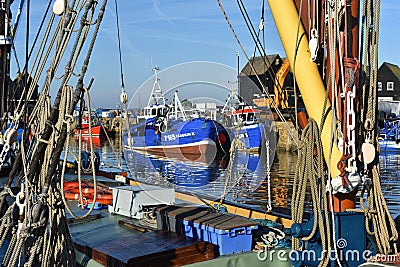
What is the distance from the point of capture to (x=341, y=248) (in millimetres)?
4441

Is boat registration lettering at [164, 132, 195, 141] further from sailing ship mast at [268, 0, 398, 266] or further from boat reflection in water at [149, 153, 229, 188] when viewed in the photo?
sailing ship mast at [268, 0, 398, 266]

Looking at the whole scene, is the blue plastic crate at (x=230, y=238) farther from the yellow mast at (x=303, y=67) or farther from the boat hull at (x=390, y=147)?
the boat hull at (x=390, y=147)

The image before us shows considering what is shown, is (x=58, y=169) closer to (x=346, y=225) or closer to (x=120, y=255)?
(x=120, y=255)

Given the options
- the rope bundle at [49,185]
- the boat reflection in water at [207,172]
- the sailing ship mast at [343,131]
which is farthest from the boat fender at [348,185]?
the boat reflection in water at [207,172]

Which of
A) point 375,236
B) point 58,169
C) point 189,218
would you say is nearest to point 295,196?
point 375,236

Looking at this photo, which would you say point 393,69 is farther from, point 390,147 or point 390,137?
point 390,147

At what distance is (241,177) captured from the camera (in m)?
23.9

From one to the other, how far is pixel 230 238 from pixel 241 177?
1873 cm

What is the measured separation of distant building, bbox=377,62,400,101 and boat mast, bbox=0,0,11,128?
52.8m

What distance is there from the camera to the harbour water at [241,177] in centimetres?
1714

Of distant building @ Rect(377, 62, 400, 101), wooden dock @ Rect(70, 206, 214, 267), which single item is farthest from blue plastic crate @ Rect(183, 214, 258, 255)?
distant building @ Rect(377, 62, 400, 101)

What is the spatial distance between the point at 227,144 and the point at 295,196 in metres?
32.2

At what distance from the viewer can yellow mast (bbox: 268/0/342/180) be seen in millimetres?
4727

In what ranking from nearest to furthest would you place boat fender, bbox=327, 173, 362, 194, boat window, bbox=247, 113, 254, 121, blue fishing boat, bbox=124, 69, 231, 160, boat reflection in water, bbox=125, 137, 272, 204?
1. boat fender, bbox=327, 173, 362, 194
2. boat reflection in water, bbox=125, 137, 272, 204
3. blue fishing boat, bbox=124, 69, 231, 160
4. boat window, bbox=247, 113, 254, 121
